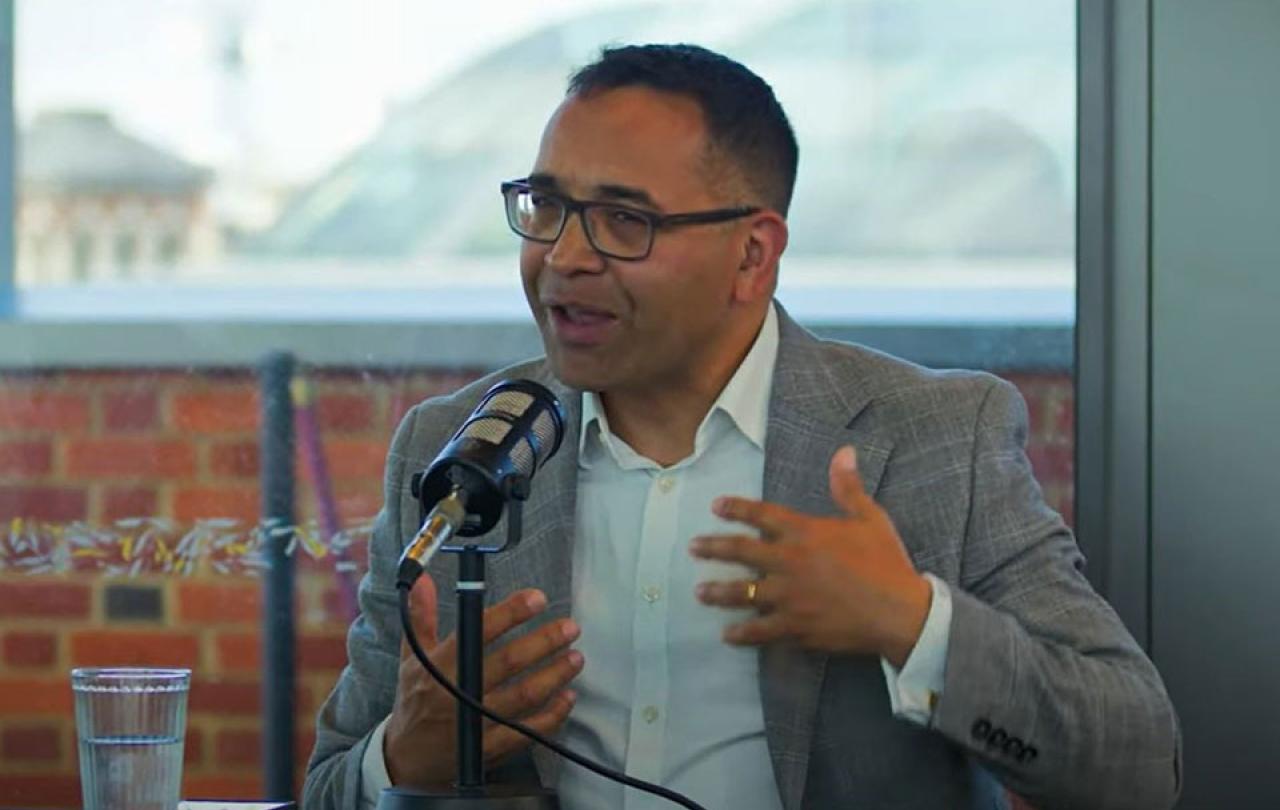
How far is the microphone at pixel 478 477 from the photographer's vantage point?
1.90 m

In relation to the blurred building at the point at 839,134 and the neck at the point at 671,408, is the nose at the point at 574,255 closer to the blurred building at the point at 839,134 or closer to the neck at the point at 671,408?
the neck at the point at 671,408

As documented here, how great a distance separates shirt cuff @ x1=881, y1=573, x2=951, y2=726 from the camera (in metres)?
2.19

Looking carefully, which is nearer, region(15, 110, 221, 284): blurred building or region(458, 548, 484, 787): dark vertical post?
region(458, 548, 484, 787): dark vertical post

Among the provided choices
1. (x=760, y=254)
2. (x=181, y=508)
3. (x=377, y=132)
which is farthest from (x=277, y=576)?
(x=760, y=254)

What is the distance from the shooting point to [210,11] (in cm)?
294

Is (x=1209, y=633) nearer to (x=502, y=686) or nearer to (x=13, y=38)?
(x=502, y=686)

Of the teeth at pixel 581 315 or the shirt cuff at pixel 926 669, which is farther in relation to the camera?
the teeth at pixel 581 315

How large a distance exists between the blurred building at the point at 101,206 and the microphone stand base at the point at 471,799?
3.69 feet

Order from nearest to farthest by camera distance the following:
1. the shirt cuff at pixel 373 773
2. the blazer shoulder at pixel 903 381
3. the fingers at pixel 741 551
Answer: the fingers at pixel 741 551
the shirt cuff at pixel 373 773
the blazer shoulder at pixel 903 381

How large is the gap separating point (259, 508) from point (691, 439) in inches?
26.1

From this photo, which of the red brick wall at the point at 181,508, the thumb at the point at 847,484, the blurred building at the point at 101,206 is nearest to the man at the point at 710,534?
the thumb at the point at 847,484

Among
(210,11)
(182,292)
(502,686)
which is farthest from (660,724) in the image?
(210,11)

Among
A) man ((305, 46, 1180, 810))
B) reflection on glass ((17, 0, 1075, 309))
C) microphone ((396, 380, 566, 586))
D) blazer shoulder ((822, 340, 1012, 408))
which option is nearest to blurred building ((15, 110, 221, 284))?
reflection on glass ((17, 0, 1075, 309))

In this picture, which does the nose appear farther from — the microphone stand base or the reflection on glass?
the microphone stand base
